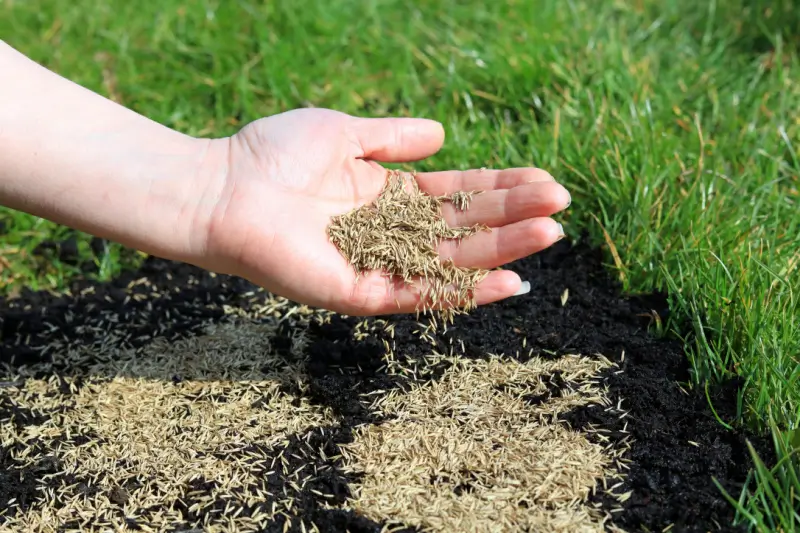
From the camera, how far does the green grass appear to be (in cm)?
274

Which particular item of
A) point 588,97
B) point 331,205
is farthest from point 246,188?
point 588,97

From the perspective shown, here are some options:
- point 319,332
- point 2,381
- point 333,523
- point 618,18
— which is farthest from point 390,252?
point 618,18

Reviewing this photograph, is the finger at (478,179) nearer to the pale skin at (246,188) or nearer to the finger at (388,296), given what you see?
the pale skin at (246,188)

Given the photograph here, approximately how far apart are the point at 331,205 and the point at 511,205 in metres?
0.67

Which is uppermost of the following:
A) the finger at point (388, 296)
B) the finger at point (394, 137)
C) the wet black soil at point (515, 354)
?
Result: the finger at point (394, 137)

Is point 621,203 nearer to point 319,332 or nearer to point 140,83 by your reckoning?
point 319,332

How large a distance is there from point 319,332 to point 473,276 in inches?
28.8

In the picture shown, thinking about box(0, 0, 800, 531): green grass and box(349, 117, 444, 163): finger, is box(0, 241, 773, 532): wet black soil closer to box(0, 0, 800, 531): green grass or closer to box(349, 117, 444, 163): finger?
box(0, 0, 800, 531): green grass

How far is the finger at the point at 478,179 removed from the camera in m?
2.76

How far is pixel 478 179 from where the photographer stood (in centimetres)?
288

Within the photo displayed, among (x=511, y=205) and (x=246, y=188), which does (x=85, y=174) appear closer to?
(x=246, y=188)

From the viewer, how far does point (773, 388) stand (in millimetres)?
2420

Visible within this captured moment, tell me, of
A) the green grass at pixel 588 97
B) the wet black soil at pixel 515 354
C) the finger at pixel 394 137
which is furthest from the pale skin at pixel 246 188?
the green grass at pixel 588 97

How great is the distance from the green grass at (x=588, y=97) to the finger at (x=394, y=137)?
2.71 feet
